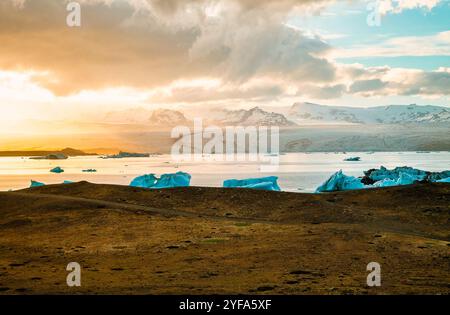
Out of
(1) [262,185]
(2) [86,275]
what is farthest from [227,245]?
(1) [262,185]

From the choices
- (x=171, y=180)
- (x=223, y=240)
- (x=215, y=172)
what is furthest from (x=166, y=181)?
(x=215, y=172)

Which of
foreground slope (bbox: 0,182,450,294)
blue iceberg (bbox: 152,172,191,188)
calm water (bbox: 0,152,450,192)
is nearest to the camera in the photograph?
foreground slope (bbox: 0,182,450,294)

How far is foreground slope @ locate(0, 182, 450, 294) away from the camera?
1090cm

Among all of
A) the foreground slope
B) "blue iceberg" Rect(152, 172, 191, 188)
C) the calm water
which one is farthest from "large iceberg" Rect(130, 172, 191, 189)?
the calm water

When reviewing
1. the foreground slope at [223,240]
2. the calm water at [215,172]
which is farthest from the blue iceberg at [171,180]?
the calm water at [215,172]

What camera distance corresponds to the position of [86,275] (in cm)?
1179

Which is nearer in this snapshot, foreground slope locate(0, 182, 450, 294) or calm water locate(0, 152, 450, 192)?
foreground slope locate(0, 182, 450, 294)

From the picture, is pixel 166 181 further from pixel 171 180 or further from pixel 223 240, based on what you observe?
pixel 223 240

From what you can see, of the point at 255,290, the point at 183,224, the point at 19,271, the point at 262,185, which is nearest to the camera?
the point at 255,290

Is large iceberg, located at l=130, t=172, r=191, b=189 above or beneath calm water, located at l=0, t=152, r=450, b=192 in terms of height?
above

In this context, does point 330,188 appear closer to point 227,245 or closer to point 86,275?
point 227,245

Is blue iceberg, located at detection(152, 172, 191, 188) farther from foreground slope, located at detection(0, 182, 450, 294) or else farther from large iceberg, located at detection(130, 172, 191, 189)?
foreground slope, located at detection(0, 182, 450, 294)

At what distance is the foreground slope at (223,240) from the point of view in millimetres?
10898
